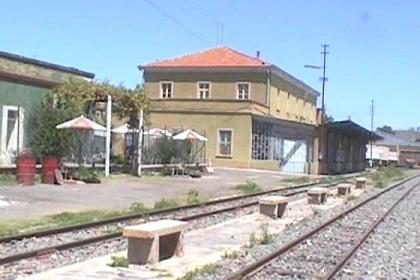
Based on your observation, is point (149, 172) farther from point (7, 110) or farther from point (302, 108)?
point (302, 108)

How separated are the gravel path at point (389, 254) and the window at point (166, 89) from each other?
41273mm

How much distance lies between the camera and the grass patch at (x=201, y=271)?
10411mm

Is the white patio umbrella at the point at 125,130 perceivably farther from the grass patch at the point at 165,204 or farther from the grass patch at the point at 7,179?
the grass patch at the point at 165,204

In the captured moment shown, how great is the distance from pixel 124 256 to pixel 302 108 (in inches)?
2658

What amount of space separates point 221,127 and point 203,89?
9.28 meters

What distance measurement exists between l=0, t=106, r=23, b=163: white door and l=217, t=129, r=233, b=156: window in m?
24.3

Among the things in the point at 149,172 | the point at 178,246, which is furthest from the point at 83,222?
the point at 149,172

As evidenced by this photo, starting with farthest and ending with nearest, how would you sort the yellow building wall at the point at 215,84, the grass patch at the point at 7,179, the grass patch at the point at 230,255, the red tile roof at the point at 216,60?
the red tile roof at the point at 216,60 → the yellow building wall at the point at 215,84 → the grass patch at the point at 7,179 → the grass patch at the point at 230,255

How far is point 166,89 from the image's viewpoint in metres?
63.0

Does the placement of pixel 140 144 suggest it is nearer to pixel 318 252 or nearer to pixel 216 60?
pixel 318 252

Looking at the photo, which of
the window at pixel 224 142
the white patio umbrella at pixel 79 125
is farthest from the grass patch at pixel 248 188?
the window at pixel 224 142

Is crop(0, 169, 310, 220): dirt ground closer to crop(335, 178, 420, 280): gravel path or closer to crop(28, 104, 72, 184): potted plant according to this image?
crop(28, 104, 72, 184): potted plant

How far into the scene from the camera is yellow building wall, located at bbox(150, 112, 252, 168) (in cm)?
5234

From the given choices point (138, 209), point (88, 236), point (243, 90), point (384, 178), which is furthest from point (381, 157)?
point (88, 236)
